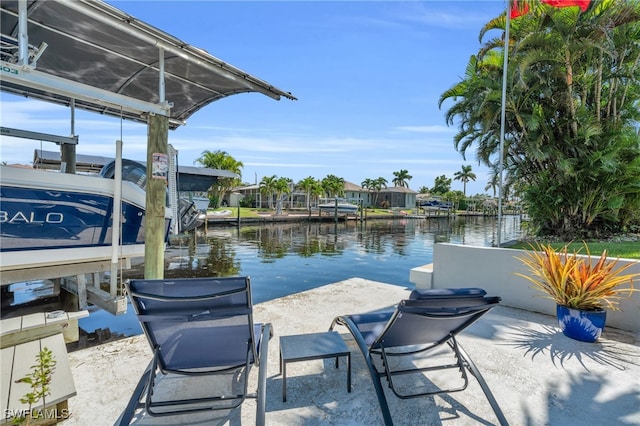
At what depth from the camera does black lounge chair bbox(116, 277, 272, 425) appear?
1858mm

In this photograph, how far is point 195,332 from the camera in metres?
2.01

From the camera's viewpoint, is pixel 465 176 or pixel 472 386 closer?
pixel 472 386

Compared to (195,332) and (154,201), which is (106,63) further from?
(195,332)

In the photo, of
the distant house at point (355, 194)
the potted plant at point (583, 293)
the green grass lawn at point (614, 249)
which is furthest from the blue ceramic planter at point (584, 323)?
the distant house at point (355, 194)

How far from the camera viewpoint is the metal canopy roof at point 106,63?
3.11 metres

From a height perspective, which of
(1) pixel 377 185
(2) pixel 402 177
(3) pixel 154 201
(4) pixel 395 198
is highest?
(2) pixel 402 177

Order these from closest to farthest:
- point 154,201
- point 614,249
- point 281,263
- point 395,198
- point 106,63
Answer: point 154,201, point 106,63, point 614,249, point 281,263, point 395,198

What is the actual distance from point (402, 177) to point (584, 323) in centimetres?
7410

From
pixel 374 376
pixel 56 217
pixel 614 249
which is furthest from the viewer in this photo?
pixel 614 249

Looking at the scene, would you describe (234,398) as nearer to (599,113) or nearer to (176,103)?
(176,103)

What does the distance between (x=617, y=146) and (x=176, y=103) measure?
11.3 metres

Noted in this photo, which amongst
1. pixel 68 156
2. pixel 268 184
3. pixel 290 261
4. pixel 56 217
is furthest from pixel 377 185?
pixel 56 217

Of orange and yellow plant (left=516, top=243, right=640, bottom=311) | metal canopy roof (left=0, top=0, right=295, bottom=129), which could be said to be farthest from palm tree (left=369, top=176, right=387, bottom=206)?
orange and yellow plant (left=516, top=243, right=640, bottom=311)

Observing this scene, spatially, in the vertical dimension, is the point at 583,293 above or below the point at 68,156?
below
